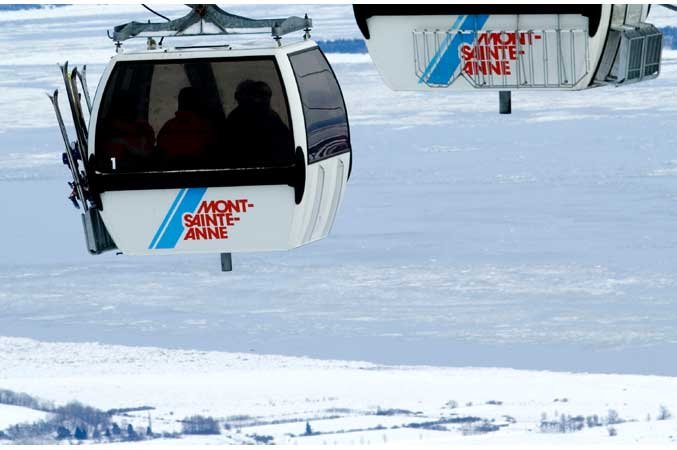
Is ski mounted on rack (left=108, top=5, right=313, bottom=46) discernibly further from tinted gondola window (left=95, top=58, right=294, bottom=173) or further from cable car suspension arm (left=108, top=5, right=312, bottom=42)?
tinted gondola window (left=95, top=58, right=294, bottom=173)

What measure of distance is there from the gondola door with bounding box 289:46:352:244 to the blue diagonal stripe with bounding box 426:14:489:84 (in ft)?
6.97

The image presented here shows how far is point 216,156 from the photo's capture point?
1237 cm

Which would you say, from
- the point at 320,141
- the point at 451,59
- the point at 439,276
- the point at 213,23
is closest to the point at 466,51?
the point at 451,59

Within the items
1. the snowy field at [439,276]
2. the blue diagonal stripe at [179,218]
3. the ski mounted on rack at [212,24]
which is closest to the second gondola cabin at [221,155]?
the blue diagonal stripe at [179,218]

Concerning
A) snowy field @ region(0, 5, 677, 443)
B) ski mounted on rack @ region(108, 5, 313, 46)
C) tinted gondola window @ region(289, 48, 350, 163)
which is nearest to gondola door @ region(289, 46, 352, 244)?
tinted gondola window @ region(289, 48, 350, 163)

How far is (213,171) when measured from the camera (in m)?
12.2

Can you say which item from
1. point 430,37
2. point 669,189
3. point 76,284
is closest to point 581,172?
point 669,189

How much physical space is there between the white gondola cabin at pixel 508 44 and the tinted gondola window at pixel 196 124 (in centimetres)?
253

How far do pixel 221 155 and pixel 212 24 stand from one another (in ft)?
3.14

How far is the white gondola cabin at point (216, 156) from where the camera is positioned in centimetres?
1211

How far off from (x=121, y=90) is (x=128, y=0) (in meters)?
1.80

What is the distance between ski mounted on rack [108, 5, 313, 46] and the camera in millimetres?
11609

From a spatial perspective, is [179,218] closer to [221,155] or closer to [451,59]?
[221,155]

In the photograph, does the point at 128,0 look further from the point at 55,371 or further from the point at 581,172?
the point at 55,371
